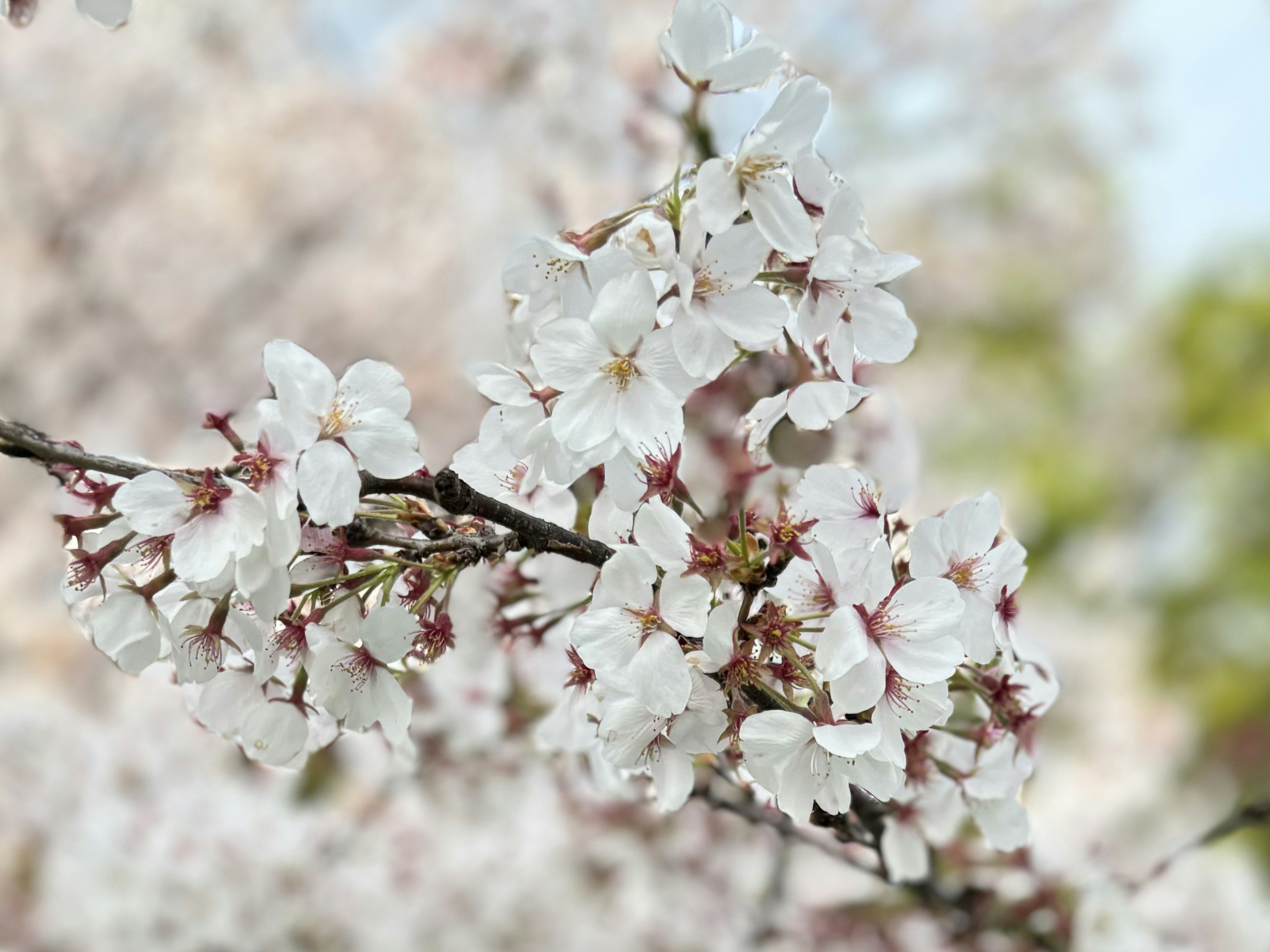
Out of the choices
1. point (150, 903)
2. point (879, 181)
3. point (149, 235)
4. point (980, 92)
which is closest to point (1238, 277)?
point (980, 92)

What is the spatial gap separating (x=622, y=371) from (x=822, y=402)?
78mm

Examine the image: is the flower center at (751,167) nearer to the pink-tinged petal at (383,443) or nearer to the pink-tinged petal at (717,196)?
the pink-tinged petal at (717,196)

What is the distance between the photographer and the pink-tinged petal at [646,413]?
33 centimetres

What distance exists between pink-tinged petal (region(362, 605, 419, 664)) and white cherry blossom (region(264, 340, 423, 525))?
35 millimetres

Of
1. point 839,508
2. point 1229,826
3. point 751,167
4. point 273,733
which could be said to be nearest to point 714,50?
point 751,167

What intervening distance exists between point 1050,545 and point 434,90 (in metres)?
4.31

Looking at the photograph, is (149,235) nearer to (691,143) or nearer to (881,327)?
(691,143)

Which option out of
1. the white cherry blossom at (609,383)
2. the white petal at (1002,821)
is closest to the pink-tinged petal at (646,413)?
the white cherry blossom at (609,383)

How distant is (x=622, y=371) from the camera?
33cm

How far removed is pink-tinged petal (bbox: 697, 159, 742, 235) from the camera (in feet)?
1.04

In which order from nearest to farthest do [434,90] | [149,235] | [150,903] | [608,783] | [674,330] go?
[674,330] → [608,783] → [150,903] → [149,235] → [434,90]

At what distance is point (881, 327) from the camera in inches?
14.3

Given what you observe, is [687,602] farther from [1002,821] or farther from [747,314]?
[1002,821]

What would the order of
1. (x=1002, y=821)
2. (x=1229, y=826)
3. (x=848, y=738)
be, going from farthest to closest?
1. (x=1229, y=826)
2. (x=1002, y=821)
3. (x=848, y=738)
